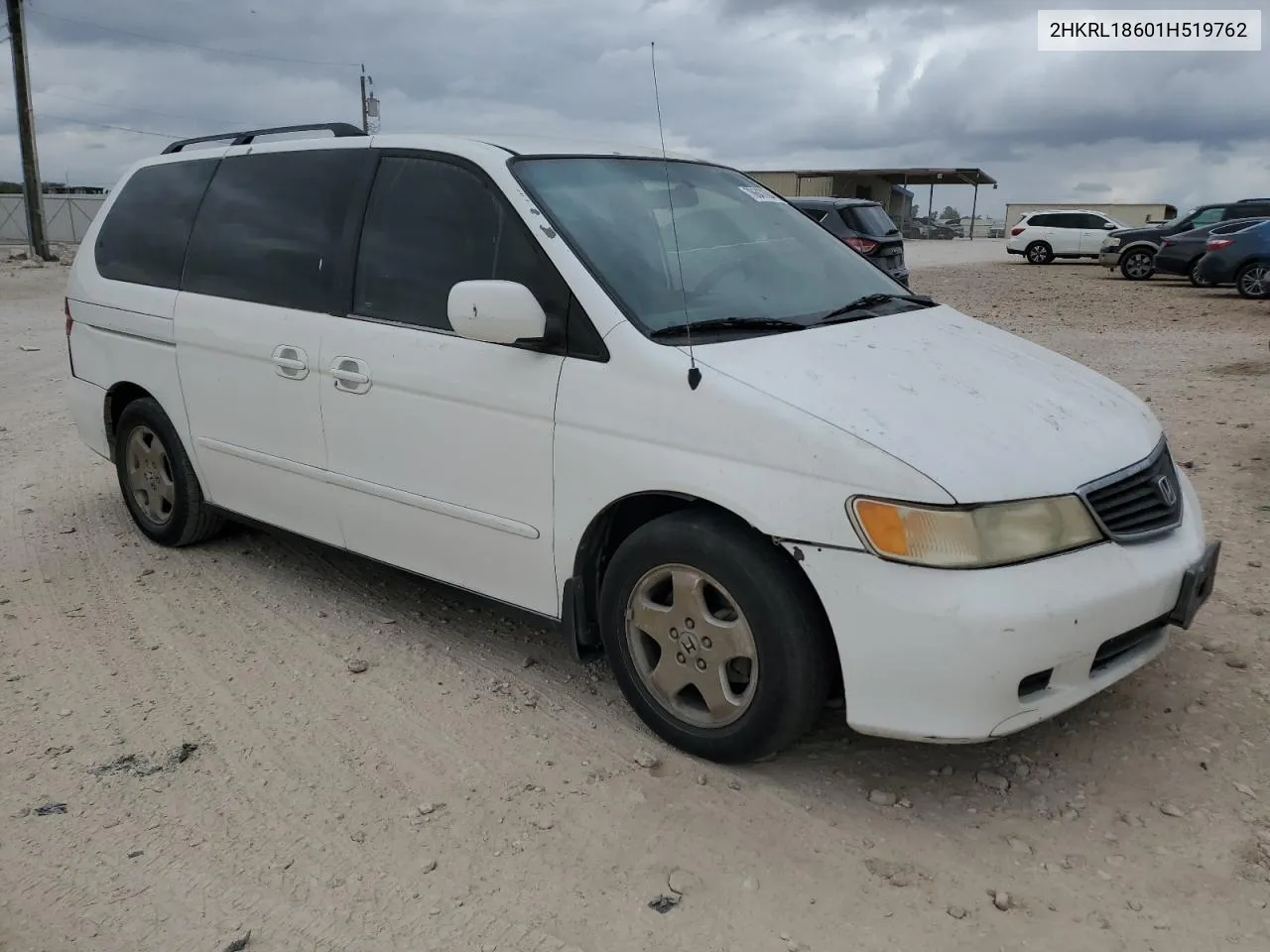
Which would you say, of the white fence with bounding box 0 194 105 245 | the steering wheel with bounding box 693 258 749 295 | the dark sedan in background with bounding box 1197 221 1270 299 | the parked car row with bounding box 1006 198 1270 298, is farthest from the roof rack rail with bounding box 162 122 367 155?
the white fence with bounding box 0 194 105 245

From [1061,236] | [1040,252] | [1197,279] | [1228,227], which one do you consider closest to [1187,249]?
A: [1228,227]

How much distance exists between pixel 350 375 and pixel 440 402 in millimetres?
481

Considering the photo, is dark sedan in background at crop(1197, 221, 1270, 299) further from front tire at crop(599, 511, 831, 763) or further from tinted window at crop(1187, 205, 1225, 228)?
front tire at crop(599, 511, 831, 763)

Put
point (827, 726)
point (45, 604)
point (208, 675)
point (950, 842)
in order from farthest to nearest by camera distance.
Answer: point (45, 604) < point (208, 675) < point (827, 726) < point (950, 842)

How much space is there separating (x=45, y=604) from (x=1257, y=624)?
196 inches

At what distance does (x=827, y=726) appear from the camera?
3494 millimetres

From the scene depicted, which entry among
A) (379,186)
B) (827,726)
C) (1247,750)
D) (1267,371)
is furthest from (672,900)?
(1267,371)

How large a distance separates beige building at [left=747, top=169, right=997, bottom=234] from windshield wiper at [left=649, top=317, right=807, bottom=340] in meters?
47.4

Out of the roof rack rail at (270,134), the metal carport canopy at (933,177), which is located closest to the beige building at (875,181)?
the metal carport canopy at (933,177)

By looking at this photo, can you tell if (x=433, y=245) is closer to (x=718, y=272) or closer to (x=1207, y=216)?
(x=718, y=272)

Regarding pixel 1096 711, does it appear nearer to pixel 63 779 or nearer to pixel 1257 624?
pixel 1257 624

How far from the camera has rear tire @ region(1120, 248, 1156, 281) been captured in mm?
23000

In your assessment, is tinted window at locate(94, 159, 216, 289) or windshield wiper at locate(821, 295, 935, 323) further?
tinted window at locate(94, 159, 216, 289)

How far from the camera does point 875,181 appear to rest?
55.1 meters
